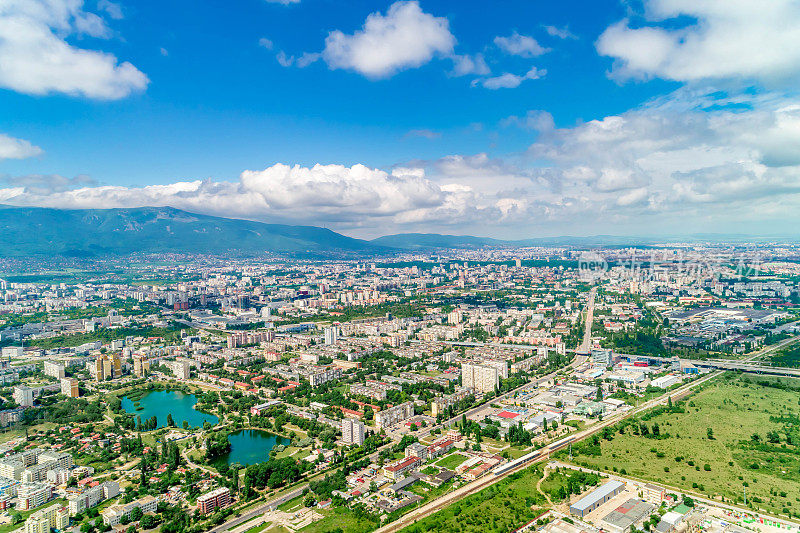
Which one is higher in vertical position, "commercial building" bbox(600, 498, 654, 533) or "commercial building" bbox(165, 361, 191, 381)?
"commercial building" bbox(600, 498, 654, 533)

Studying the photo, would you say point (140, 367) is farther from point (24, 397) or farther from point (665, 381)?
point (665, 381)

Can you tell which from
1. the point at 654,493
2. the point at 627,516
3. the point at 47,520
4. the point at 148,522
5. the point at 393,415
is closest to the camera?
the point at 627,516

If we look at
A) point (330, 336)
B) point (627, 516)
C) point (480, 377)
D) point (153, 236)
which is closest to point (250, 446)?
point (480, 377)

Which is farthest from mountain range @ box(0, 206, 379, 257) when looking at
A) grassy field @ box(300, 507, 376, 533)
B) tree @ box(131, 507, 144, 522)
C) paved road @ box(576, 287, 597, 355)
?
grassy field @ box(300, 507, 376, 533)

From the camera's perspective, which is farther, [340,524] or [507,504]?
[507,504]

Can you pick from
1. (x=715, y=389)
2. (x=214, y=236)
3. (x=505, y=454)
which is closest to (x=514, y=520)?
(x=505, y=454)

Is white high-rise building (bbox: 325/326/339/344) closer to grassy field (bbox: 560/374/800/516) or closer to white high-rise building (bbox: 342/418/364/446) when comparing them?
white high-rise building (bbox: 342/418/364/446)

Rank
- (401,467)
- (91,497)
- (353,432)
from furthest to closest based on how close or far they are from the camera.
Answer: (353,432), (401,467), (91,497)
